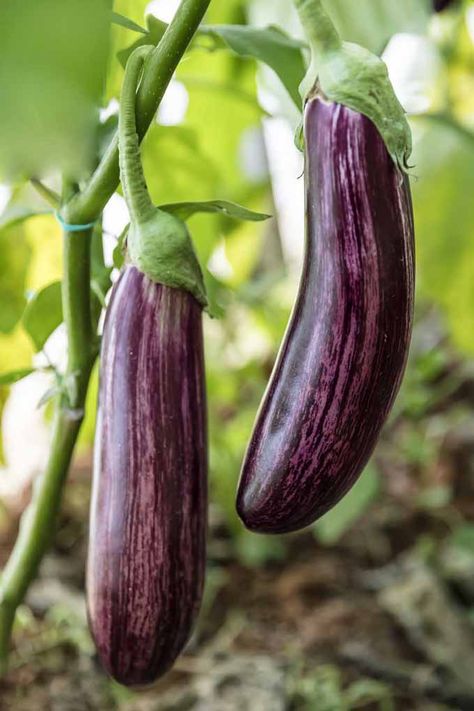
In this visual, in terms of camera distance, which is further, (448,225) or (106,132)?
(448,225)

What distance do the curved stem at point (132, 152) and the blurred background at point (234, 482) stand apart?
0.08m

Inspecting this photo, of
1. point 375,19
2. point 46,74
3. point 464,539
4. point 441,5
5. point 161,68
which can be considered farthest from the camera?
point 464,539

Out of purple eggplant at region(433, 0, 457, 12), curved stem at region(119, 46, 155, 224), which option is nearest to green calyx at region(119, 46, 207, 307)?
curved stem at region(119, 46, 155, 224)

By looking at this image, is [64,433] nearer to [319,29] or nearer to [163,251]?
[163,251]

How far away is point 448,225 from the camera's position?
116cm

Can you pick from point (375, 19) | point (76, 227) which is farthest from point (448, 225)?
point (76, 227)

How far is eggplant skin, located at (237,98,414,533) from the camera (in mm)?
392

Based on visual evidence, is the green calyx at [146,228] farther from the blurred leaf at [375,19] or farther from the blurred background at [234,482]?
the blurred leaf at [375,19]

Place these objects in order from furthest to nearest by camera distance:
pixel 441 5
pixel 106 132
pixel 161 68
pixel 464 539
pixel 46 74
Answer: pixel 464 539 < pixel 441 5 < pixel 106 132 < pixel 161 68 < pixel 46 74

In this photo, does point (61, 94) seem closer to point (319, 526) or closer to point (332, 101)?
point (332, 101)

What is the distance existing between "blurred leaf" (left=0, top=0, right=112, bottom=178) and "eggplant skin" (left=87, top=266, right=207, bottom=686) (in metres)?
0.13

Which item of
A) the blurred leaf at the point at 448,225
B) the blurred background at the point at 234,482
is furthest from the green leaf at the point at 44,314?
the blurred leaf at the point at 448,225

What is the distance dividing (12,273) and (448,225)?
626 mm

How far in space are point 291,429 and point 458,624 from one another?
70 cm
